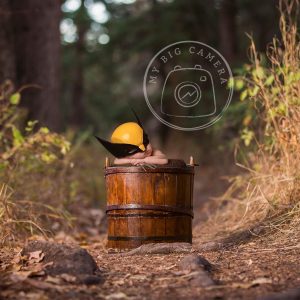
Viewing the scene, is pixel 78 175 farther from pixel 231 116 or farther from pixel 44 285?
pixel 44 285

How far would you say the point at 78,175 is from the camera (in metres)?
8.28

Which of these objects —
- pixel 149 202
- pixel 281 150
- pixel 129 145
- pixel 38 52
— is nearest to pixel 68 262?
pixel 149 202

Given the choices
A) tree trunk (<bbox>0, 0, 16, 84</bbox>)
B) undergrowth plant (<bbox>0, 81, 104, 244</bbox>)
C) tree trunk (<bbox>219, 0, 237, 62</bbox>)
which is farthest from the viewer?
tree trunk (<bbox>219, 0, 237, 62</bbox>)

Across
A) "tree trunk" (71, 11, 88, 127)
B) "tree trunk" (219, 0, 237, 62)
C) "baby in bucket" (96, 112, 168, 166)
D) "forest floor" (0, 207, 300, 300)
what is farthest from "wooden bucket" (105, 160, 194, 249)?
"tree trunk" (71, 11, 88, 127)

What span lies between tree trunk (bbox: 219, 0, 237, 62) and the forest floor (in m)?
9.36

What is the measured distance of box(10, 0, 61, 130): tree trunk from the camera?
8.03 m

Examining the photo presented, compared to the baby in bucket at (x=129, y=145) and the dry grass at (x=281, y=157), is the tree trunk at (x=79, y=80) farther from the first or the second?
the baby in bucket at (x=129, y=145)

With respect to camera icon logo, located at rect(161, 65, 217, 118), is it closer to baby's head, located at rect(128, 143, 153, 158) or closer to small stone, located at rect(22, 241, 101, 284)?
baby's head, located at rect(128, 143, 153, 158)

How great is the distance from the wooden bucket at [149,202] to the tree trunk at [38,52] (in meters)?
3.84

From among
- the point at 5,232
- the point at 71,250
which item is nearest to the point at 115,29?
the point at 5,232

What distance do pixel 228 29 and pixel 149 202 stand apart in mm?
9767

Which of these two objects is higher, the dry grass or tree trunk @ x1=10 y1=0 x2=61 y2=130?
tree trunk @ x1=10 y1=0 x2=61 y2=130

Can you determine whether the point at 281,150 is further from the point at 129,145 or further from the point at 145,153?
the point at 129,145

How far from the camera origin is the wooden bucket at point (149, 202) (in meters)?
4.25
